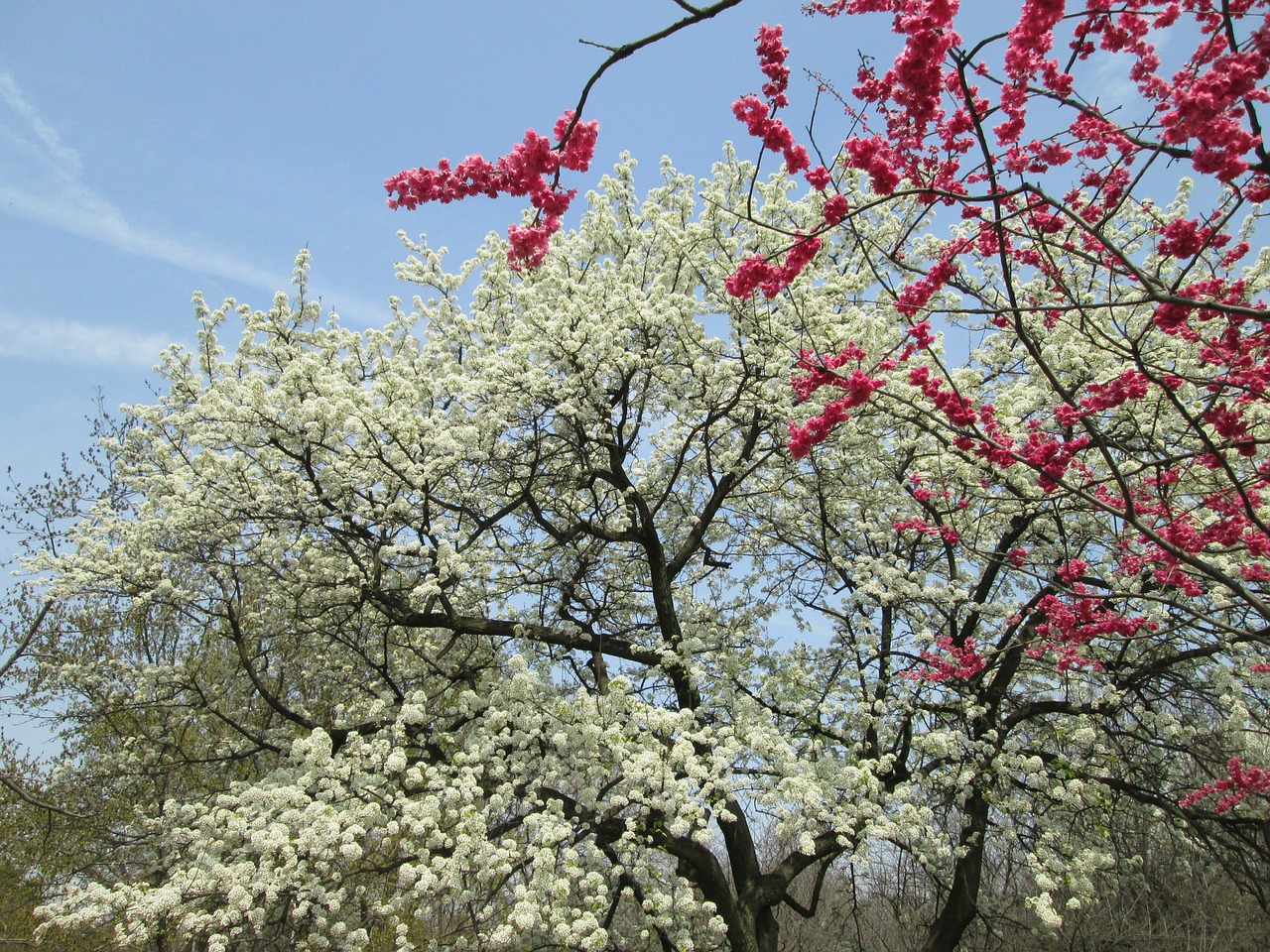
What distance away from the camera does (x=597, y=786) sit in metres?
7.98

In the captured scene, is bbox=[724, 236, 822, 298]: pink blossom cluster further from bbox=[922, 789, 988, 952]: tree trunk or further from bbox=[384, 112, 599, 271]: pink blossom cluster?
bbox=[922, 789, 988, 952]: tree trunk

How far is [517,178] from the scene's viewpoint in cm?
467

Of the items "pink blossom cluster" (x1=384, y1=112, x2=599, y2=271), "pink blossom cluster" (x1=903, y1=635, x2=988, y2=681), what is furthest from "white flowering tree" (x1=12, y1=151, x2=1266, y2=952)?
"pink blossom cluster" (x1=384, y1=112, x2=599, y2=271)

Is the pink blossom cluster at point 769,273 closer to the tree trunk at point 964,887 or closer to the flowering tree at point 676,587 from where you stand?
the flowering tree at point 676,587

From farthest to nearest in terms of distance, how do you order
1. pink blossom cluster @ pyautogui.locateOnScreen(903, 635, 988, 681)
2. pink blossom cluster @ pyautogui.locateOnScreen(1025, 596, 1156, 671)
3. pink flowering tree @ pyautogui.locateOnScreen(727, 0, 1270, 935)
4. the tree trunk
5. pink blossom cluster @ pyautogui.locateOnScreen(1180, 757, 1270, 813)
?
the tree trunk < pink blossom cluster @ pyautogui.locateOnScreen(903, 635, 988, 681) < pink blossom cluster @ pyautogui.locateOnScreen(1180, 757, 1270, 813) < pink blossom cluster @ pyautogui.locateOnScreen(1025, 596, 1156, 671) < pink flowering tree @ pyautogui.locateOnScreen(727, 0, 1270, 935)

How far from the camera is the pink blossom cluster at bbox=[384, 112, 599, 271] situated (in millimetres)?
4523

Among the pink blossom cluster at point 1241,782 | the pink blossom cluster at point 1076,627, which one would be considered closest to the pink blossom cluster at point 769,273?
the pink blossom cluster at point 1076,627

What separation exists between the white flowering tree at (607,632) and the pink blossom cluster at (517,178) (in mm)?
2539

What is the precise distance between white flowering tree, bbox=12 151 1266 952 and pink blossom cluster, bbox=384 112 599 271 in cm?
254

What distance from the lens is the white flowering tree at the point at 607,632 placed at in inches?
285

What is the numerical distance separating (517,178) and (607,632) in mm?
7467

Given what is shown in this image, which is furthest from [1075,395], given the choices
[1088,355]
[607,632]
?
[607,632]

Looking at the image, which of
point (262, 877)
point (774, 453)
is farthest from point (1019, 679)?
point (262, 877)

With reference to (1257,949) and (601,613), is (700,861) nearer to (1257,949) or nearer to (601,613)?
(601,613)
